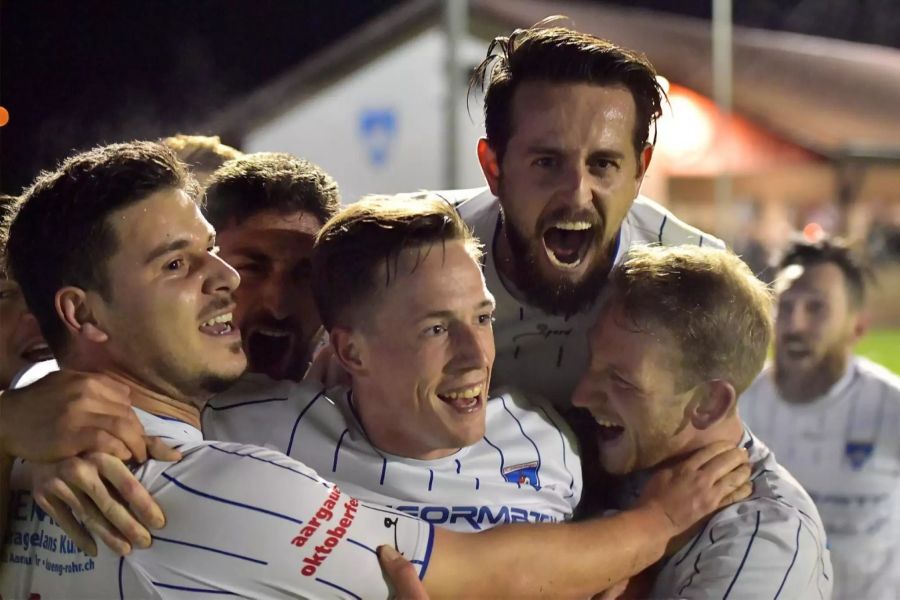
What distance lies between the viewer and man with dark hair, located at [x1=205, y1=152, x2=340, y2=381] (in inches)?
68.6

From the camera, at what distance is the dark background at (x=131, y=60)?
2.19 m

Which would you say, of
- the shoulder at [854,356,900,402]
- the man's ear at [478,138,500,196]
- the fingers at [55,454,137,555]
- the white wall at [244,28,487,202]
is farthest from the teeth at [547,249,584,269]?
the white wall at [244,28,487,202]

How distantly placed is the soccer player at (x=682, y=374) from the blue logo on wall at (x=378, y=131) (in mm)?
3040

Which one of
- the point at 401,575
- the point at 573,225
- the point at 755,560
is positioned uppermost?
the point at 573,225

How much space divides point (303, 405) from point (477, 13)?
338 centimetres

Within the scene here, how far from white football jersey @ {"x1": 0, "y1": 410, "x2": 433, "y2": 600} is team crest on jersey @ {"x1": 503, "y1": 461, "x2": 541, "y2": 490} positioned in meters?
0.28

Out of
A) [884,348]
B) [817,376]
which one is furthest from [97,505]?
[884,348]

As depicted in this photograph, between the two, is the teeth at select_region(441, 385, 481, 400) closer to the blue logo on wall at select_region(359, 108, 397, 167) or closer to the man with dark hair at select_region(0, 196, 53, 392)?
the man with dark hair at select_region(0, 196, 53, 392)

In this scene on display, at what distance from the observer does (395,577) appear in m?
1.26

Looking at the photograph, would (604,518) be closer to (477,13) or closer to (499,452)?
(499,452)

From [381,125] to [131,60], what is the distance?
238 cm

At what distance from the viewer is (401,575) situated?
4.12 ft

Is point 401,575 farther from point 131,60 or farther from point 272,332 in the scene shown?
point 131,60

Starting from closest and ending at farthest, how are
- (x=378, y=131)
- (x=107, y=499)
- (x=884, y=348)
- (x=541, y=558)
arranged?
1. (x=107, y=499)
2. (x=541, y=558)
3. (x=378, y=131)
4. (x=884, y=348)
